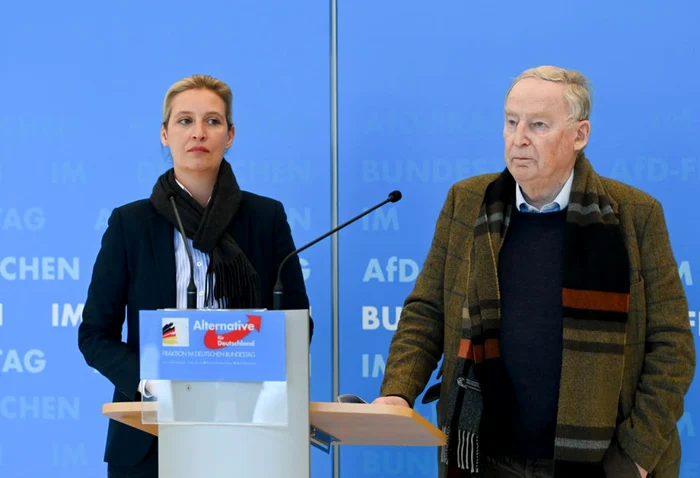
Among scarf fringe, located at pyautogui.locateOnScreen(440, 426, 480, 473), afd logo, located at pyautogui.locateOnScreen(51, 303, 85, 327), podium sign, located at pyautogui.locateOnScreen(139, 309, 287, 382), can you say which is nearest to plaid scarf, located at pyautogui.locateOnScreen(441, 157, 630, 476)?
scarf fringe, located at pyautogui.locateOnScreen(440, 426, 480, 473)

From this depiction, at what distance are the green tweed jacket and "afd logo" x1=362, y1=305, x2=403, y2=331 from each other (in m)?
0.92

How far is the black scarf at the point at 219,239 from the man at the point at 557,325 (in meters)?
0.44

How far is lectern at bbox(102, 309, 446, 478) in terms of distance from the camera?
64.4 inches

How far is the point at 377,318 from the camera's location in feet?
10.8

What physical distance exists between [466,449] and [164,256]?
0.91 meters

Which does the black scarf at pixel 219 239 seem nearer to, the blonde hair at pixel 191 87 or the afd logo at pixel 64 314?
the blonde hair at pixel 191 87

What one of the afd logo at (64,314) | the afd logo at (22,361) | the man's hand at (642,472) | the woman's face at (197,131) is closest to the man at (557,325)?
the man's hand at (642,472)

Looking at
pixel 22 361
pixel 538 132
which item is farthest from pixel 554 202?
pixel 22 361

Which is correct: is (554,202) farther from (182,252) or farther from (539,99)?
(182,252)

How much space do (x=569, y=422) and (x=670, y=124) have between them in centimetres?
146

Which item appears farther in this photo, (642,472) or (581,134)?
(581,134)

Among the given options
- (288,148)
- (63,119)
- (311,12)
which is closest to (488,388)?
(288,148)

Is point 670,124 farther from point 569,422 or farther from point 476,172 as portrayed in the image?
point 569,422

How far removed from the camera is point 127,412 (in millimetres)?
1801
